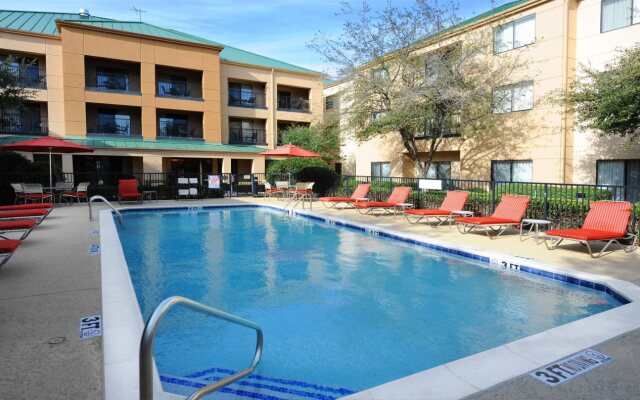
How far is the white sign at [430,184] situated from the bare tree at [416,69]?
168 inches

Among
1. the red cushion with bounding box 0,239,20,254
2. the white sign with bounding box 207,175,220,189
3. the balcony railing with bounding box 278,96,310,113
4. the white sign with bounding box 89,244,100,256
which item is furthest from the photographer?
the balcony railing with bounding box 278,96,310,113

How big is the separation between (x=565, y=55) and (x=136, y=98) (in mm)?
23155

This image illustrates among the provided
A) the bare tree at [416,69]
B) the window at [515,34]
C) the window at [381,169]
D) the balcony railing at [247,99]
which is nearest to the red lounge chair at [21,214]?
the bare tree at [416,69]

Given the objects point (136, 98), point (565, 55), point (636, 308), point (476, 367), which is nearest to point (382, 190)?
point (565, 55)

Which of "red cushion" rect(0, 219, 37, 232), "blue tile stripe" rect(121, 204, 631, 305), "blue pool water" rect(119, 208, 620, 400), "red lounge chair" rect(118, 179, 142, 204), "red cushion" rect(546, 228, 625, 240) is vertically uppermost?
"red lounge chair" rect(118, 179, 142, 204)

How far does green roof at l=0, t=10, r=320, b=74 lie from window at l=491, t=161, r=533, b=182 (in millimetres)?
18709

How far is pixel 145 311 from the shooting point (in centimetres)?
529

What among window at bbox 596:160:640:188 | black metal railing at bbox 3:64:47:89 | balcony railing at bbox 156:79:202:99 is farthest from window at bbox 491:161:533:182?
black metal railing at bbox 3:64:47:89

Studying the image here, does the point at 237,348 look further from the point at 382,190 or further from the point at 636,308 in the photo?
the point at 382,190

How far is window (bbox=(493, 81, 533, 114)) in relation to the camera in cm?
1716

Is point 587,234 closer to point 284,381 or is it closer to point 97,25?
point 284,381

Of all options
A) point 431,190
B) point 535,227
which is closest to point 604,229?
point 535,227

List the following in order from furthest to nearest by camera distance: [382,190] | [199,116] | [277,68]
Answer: [277,68]
[199,116]
[382,190]

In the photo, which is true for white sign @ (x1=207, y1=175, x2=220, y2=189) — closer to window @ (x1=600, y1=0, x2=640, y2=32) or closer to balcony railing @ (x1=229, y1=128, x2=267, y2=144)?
balcony railing @ (x1=229, y1=128, x2=267, y2=144)
